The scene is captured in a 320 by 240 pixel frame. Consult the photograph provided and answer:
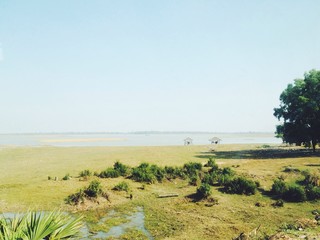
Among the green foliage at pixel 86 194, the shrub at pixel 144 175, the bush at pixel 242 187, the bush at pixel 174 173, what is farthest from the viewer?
the bush at pixel 174 173

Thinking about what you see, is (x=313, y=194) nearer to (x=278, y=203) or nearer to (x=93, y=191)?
(x=278, y=203)

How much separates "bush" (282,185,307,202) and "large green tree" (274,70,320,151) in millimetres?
26006

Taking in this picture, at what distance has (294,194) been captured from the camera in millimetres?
18047

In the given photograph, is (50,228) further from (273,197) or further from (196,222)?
(273,197)

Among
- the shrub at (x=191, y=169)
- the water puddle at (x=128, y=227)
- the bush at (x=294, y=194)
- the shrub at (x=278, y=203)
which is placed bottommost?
the water puddle at (x=128, y=227)

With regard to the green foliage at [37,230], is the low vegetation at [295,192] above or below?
below

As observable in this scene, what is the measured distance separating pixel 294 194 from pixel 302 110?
26954 millimetres

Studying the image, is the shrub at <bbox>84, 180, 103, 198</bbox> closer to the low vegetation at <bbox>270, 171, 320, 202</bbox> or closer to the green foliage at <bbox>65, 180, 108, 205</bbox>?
the green foliage at <bbox>65, 180, 108, 205</bbox>

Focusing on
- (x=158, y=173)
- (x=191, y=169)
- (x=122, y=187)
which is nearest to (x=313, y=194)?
(x=191, y=169)

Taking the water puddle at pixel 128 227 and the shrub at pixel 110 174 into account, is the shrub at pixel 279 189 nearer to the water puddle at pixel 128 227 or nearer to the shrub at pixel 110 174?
the water puddle at pixel 128 227

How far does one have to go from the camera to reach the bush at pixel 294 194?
701 inches

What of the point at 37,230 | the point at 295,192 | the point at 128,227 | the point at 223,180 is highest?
the point at 37,230

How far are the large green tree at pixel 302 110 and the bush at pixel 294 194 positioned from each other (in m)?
26.0

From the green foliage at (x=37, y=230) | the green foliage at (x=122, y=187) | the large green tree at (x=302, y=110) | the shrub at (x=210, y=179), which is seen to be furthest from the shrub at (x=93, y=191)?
the large green tree at (x=302, y=110)
